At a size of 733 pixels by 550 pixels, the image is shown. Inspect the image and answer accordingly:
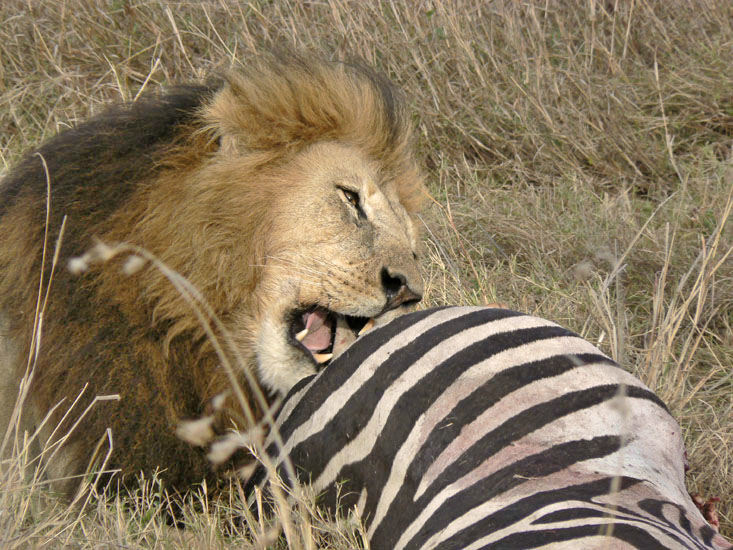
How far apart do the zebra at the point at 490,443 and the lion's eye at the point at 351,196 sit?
1.95 ft

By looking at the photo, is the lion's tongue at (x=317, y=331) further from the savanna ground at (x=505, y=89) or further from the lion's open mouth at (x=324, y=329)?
the savanna ground at (x=505, y=89)

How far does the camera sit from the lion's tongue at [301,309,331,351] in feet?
8.14

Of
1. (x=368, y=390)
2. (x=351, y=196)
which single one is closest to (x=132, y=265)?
(x=351, y=196)

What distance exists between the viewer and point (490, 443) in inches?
62.2

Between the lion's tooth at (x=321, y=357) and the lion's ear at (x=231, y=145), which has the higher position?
the lion's ear at (x=231, y=145)

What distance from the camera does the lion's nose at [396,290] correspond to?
2402 millimetres

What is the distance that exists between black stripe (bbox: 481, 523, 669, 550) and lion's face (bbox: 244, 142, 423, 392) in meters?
1.11

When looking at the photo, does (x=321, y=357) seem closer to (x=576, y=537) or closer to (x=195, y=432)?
(x=195, y=432)

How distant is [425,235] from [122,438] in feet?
6.29

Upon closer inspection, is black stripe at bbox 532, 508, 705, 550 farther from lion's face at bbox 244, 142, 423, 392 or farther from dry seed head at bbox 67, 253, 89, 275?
dry seed head at bbox 67, 253, 89, 275

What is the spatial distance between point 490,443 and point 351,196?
1.13 metres

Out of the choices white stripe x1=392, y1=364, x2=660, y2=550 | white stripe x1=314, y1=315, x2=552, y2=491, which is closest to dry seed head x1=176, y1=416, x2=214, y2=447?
white stripe x1=314, y1=315, x2=552, y2=491

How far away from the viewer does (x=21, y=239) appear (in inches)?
97.1

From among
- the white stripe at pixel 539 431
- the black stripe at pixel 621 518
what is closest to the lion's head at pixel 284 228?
the white stripe at pixel 539 431
